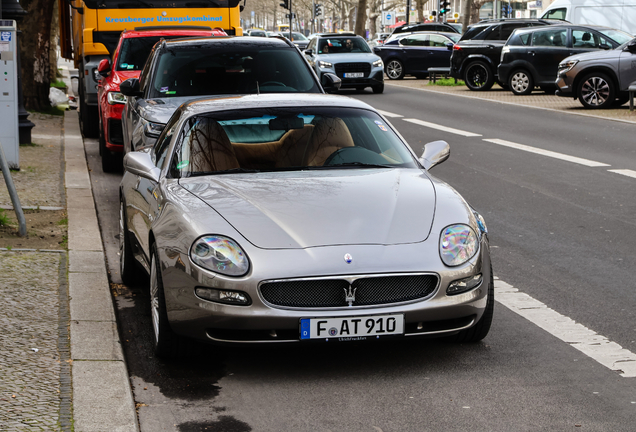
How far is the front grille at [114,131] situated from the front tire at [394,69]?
2390cm

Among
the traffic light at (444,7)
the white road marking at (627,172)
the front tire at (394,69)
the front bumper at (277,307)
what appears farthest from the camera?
the traffic light at (444,7)

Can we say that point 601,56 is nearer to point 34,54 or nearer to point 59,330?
point 34,54

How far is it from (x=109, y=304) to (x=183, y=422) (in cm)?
189

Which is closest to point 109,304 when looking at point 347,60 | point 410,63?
point 347,60

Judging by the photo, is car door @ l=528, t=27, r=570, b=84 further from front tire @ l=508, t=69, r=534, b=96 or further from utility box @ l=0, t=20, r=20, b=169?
utility box @ l=0, t=20, r=20, b=169

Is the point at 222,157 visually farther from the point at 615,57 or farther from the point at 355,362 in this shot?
the point at 615,57

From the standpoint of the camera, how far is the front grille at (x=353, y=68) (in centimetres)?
2738

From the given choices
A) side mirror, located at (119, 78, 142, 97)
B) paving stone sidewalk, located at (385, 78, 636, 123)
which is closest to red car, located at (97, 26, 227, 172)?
side mirror, located at (119, 78, 142, 97)

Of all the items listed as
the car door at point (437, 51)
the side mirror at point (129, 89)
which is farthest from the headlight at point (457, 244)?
the car door at point (437, 51)

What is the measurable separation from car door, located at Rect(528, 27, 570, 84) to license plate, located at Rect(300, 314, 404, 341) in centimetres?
2113

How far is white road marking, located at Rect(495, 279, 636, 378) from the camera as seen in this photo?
4836mm

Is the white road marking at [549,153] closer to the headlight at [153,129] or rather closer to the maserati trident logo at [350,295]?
the headlight at [153,129]

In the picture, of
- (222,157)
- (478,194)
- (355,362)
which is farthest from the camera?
(478,194)

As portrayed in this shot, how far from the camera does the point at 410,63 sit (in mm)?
34625
